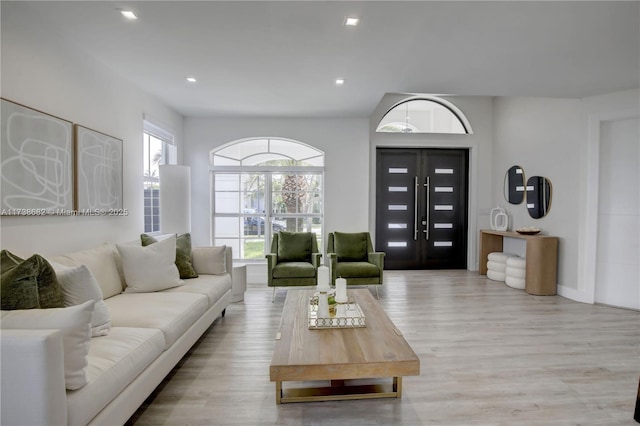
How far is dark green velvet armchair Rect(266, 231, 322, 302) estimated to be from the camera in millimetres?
4359

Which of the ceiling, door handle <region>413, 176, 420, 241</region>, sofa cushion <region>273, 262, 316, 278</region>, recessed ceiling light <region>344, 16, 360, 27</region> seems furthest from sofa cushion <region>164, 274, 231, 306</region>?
door handle <region>413, 176, 420, 241</region>

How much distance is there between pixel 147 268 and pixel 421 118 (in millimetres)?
5211

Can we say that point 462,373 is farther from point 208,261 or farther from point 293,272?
point 208,261

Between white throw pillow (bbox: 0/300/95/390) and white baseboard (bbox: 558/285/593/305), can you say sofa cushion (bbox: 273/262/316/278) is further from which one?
white baseboard (bbox: 558/285/593/305)

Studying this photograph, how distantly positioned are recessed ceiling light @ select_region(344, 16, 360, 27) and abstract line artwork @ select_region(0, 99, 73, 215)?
240 cm

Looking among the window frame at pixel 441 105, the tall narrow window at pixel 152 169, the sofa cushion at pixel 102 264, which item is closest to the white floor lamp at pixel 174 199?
the tall narrow window at pixel 152 169

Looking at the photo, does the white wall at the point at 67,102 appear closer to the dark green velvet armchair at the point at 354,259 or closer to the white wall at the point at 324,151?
the white wall at the point at 324,151

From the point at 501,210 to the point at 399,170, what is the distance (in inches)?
75.2

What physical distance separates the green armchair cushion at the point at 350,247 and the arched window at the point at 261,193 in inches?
33.1

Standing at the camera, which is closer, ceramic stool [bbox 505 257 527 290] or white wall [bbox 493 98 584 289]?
white wall [bbox 493 98 584 289]

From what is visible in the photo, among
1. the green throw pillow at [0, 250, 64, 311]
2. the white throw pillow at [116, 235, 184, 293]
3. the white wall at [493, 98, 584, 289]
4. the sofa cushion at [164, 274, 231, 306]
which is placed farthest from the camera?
the white wall at [493, 98, 584, 289]

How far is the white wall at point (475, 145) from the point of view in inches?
239

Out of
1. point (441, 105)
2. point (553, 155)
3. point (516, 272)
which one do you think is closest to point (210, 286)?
point (516, 272)

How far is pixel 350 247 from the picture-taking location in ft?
16.1
